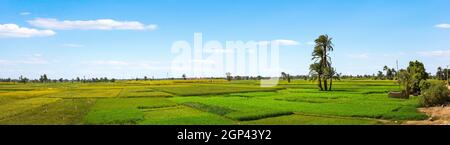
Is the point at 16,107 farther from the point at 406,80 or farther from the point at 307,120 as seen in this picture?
the point at 406,80

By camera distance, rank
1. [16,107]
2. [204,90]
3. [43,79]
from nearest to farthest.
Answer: [16,107] → [204,90] → [43,79]

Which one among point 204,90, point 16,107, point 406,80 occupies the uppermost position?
point 406,80

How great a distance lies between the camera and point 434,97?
2888 centimetres

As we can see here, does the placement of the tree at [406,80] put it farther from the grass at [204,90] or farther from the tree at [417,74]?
the grass at [204,90]

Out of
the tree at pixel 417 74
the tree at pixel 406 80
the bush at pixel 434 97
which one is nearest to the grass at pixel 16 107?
the bush at pixel 434 97

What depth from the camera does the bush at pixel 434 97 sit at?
1132 inches

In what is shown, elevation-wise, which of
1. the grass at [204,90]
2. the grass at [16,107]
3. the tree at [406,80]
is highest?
the tree at [406,80]

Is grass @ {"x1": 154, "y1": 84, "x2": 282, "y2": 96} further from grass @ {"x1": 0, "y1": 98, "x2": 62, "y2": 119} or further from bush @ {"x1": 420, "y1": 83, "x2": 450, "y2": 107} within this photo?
bush @ {"x1": 420, "y1": 83, "x2": 450, "y2": 107}

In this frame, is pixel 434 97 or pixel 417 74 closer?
pixel 434 97

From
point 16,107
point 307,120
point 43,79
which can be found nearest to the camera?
point 307,120

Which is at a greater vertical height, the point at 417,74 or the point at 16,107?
the point at 417,74

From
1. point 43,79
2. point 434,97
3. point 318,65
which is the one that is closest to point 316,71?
point 318,65
